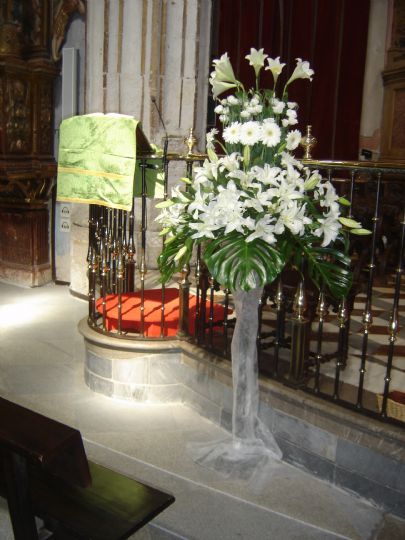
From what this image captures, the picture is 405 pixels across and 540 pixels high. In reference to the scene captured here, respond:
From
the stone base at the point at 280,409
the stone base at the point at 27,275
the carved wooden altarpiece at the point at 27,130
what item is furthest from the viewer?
the stone base at the point at 27,275

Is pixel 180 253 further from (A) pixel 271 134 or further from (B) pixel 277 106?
(B) pixel 277 106

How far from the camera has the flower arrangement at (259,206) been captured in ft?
8.03

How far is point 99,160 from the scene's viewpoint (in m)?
3.43

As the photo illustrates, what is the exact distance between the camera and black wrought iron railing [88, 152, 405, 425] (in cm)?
264

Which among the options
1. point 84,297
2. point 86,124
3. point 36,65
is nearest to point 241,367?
point 86,124

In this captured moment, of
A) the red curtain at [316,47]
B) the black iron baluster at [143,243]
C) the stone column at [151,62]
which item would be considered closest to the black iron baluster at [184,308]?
the black iron baluster at [143,243]

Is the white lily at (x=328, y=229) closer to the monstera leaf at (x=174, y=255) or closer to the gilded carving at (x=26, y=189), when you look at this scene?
the monstera leaf at (x=174, y=255)

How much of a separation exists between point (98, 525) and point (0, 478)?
1.41 feet

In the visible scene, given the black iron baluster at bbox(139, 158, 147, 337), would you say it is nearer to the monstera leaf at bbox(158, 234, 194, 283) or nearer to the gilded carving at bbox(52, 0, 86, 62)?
the monstera leaf at bbox(158, 234, 194, 283)

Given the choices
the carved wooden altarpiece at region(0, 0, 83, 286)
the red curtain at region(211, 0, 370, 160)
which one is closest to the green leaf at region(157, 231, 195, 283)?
the red curtain at region(211, 0, 370, 160)

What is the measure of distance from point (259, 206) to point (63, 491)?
49.6 inches

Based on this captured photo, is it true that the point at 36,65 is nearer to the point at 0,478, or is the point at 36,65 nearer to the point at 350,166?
the point at 350,166

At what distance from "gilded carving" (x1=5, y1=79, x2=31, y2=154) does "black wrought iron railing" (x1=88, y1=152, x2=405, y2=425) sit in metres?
2.44

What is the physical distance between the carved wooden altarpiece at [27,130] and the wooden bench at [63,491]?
4.78m
